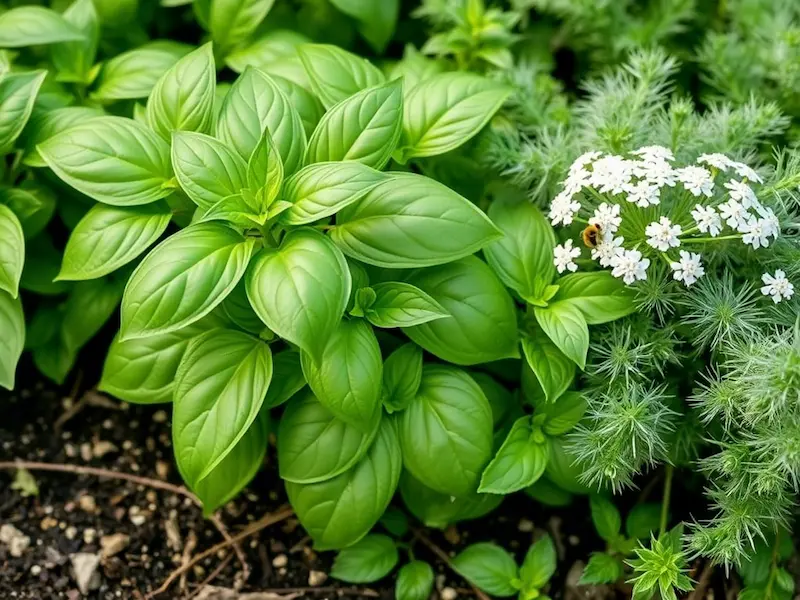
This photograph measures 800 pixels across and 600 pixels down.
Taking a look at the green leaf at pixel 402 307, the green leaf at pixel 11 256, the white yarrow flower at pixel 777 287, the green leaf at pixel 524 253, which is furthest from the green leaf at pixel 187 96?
the white yarrow flower at pixel 777 287

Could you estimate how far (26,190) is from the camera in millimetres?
1325

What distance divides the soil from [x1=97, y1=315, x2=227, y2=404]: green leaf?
10.1 inches

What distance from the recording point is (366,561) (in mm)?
1294

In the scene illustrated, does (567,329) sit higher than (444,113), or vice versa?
(444,113)

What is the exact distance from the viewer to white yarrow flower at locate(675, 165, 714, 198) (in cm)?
111

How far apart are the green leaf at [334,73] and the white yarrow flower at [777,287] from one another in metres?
0.63

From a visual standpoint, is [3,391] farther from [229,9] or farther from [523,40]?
[523,40]

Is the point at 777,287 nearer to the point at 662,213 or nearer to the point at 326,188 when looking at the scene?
the point at 662,213

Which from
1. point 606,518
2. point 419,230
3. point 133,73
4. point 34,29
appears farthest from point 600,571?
point 34,29

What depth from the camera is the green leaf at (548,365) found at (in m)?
1.17

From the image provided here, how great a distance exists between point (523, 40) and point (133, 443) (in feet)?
3.62

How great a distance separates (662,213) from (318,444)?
58cm

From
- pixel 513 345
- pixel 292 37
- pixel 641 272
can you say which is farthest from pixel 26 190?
pixel 641 272

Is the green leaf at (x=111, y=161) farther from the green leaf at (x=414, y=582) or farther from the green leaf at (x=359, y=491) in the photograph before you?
the green leaf at (x=414, y=582)
